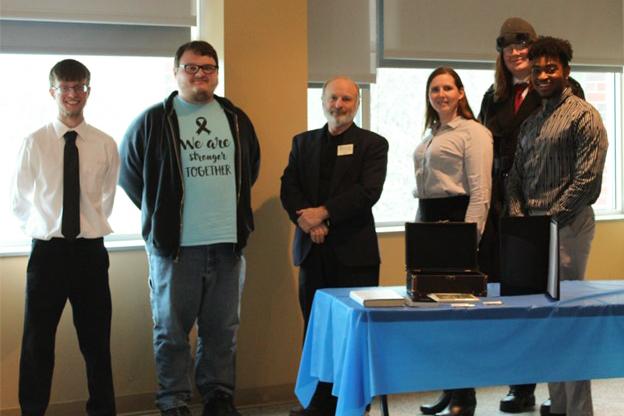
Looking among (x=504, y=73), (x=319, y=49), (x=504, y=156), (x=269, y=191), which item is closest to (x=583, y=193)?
(x=504, y=156)

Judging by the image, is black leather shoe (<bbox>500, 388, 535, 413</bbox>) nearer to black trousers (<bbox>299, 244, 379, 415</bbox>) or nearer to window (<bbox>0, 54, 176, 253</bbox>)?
black trousers (<bbox>299, 244, 379, 415</bbox>)

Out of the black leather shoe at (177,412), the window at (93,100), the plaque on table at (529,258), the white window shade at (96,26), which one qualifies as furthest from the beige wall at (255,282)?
the plaque on table at (529,258)

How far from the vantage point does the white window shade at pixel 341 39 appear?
4.69 meters

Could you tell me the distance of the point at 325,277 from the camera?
3812 mm

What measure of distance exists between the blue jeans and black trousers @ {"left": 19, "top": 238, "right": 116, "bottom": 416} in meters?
0.25

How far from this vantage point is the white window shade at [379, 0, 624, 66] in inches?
192

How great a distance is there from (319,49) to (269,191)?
0.99 m

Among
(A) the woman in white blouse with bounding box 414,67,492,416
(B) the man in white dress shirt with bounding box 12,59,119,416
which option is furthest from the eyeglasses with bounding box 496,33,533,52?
(B) the man in white dress shirt with bounding box 12,59,119,416

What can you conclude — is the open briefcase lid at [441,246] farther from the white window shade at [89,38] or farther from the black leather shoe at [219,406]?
the white window shade at [89,38]

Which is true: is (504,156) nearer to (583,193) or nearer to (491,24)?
(583,193)

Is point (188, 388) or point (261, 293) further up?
point (261, 293)

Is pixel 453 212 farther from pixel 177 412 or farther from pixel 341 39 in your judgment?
pixel 177 412

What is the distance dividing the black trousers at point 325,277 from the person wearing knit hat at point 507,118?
597 mm

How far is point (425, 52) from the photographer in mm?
4938
